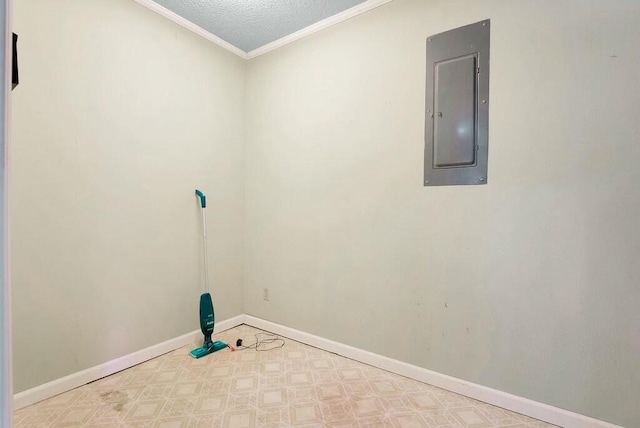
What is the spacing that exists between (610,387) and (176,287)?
2.71 metres

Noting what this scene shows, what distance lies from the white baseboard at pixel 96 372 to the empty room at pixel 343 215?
1 cm

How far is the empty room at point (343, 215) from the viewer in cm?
156

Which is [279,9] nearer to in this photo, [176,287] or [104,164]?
[104,164]

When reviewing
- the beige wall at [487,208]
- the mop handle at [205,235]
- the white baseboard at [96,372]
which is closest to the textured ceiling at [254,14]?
the beige wall at [487,208]

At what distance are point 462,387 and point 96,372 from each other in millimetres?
2263

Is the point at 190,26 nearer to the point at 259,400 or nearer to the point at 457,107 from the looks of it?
the point at 457,107

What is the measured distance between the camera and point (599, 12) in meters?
1.52

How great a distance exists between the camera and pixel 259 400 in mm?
1770

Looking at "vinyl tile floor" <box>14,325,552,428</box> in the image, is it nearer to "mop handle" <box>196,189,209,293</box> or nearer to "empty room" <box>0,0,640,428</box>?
"empty room" <box>0,0,640,428</box>

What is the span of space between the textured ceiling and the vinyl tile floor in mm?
2553

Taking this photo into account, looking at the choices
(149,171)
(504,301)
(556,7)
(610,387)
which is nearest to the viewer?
(610,387)

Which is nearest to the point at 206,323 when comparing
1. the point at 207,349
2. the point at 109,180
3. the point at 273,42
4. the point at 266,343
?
the point at 207,349

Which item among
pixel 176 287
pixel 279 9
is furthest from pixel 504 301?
pixel 279 9

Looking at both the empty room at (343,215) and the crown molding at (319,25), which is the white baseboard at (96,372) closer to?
the empty room at (343,215)
